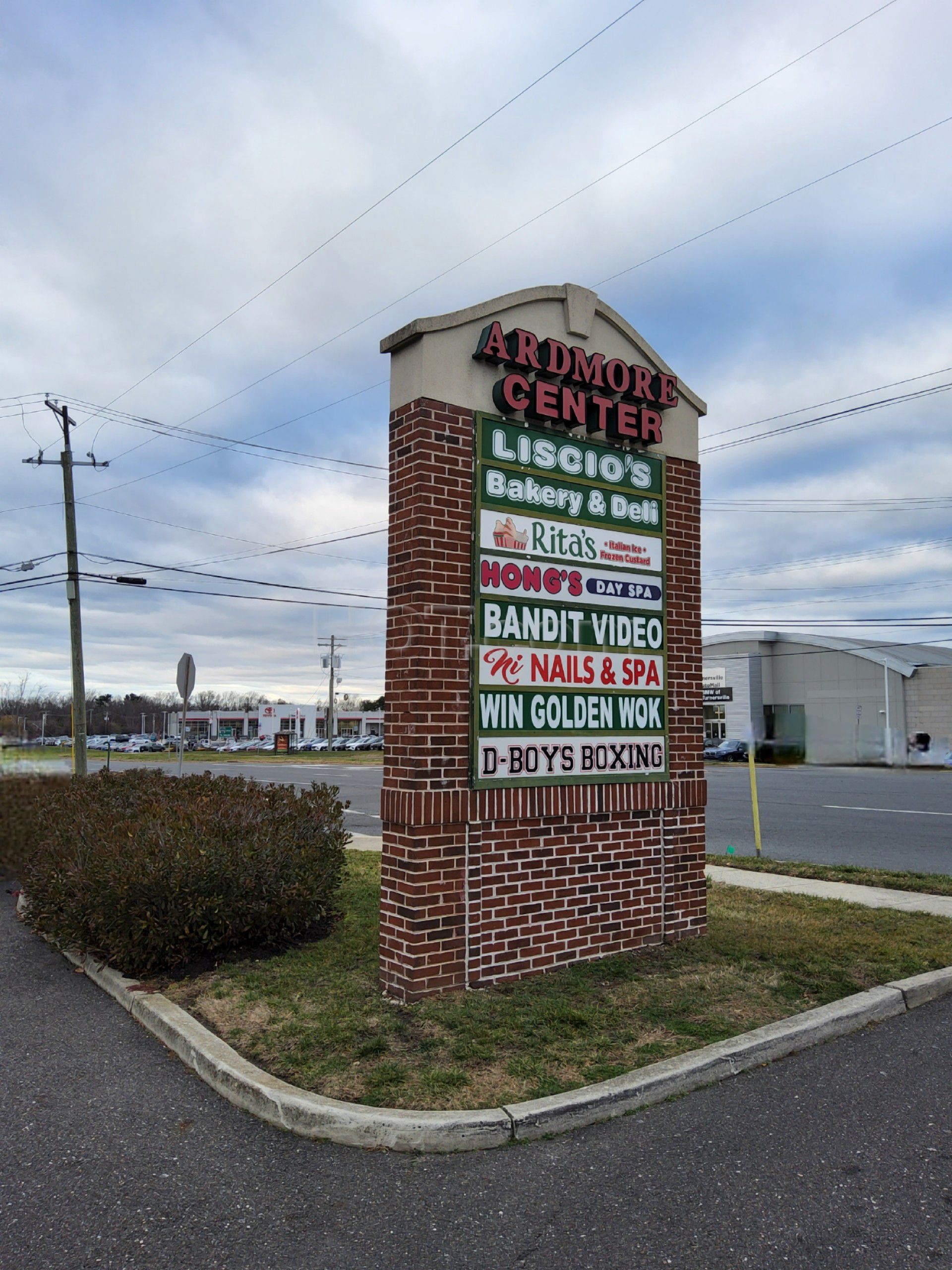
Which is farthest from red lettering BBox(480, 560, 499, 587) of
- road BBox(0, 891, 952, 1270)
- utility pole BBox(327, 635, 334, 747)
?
utility pole BBox(327, 635, 334, 747)

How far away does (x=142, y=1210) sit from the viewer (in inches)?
139

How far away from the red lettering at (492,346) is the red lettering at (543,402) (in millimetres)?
307

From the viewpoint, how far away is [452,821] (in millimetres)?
5871

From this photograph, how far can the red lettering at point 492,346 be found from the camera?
247 inches

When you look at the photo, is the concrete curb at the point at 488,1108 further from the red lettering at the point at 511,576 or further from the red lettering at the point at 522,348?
the red lettering at the point at 522,348

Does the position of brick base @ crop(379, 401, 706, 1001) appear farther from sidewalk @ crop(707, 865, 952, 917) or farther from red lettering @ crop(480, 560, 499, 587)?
sidewalk @ crop(707, 865, 952, 917)

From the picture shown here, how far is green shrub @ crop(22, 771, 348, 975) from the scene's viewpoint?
6379 millimetres

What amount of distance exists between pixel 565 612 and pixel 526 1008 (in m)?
2.68

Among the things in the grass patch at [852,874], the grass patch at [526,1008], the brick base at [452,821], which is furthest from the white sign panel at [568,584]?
the grass patch at [852,874]

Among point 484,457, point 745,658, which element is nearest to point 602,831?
point 484,457

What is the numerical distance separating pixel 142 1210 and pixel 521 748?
11.5 ft

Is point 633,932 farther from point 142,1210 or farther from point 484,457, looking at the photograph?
point 142,1210

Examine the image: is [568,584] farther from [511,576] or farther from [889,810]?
[889,810]

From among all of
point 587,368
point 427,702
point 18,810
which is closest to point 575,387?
point 587,368
